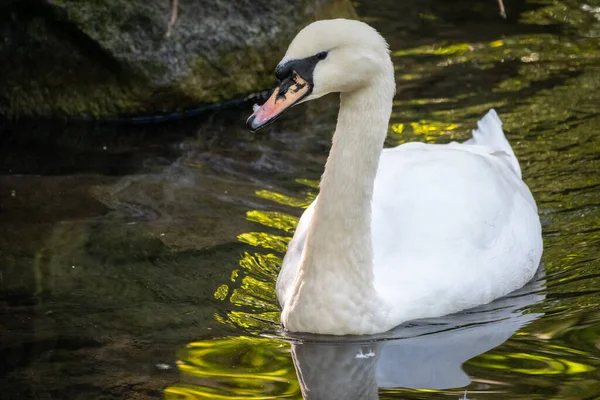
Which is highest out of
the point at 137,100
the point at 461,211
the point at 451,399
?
the point at 137,100

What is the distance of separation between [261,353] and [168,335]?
504 millimetres

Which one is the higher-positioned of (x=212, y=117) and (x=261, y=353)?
(x=212, y=117)

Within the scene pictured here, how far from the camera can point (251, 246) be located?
6.67 metres

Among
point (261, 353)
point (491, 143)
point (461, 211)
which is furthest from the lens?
point (491, 143)

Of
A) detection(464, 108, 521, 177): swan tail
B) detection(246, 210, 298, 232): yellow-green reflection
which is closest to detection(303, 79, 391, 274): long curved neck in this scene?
detection(246, 210, 298, 232): yellow-green reflection

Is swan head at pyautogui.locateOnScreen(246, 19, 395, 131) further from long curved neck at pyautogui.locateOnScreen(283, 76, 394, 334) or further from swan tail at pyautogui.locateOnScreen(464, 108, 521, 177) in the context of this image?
swan tail at pyautogui.locateOnScreen(464, 108, 521, 177)

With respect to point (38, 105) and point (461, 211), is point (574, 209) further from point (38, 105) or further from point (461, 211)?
point (38, 105)

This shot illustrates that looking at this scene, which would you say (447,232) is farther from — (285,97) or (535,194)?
(535,194)

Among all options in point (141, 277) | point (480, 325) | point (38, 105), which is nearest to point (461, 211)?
point (480, 325)

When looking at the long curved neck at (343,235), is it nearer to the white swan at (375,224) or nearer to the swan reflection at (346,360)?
the white swan at (375,224)

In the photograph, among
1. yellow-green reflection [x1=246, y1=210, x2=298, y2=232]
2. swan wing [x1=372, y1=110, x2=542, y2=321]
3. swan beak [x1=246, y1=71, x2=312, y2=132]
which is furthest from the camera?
yellow-green reflection [x1=246, y1=210, x2=298, y2=232]

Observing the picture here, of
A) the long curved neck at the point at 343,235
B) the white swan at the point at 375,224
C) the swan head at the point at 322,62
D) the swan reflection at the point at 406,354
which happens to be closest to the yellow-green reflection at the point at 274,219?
the white swan at the point at 375,224

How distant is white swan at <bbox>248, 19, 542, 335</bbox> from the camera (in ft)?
16.6

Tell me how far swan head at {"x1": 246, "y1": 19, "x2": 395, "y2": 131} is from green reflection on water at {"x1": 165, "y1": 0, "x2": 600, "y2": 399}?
1165 mm
